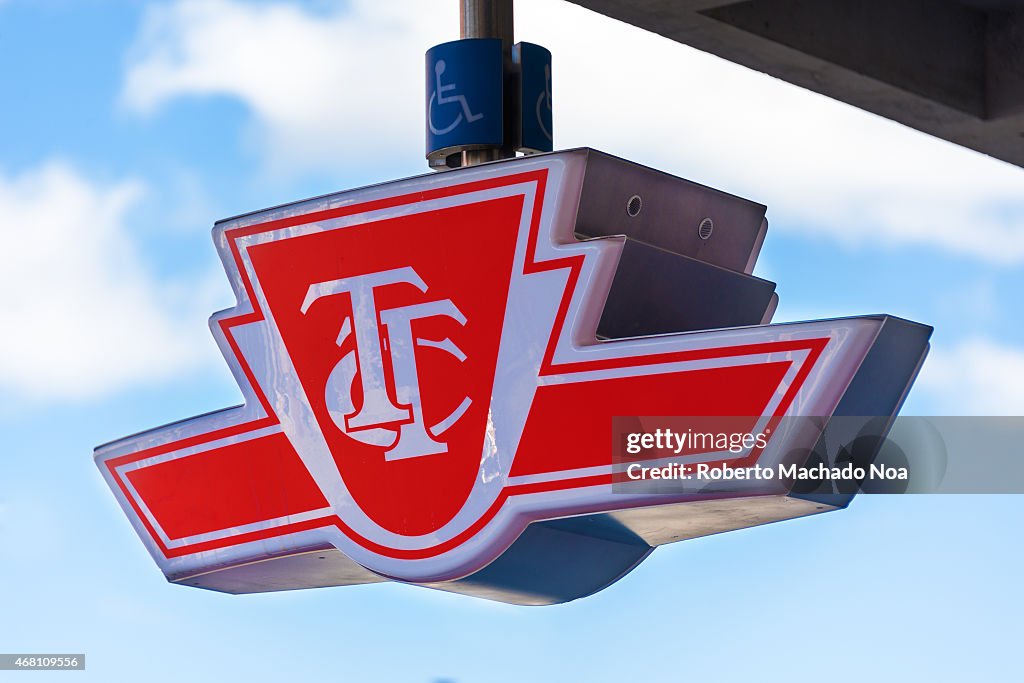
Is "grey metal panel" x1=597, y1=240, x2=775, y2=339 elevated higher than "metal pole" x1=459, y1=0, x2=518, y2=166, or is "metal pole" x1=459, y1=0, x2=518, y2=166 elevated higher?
"metal pole" x1=459, y1=0, x2=518, y2=166

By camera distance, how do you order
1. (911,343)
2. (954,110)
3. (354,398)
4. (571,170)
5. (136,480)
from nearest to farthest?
(911,343), (571,170), (354,398), (136,480), (954,110)

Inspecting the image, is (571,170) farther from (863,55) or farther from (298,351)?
(863,55)

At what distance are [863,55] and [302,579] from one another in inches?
156

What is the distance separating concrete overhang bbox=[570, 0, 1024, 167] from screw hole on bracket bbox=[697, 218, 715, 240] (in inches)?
46.5

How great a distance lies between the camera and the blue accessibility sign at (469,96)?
9.99 metres

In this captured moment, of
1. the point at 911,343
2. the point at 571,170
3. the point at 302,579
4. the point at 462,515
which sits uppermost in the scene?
the point at 571,170

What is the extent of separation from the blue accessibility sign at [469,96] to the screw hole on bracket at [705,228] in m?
1.06

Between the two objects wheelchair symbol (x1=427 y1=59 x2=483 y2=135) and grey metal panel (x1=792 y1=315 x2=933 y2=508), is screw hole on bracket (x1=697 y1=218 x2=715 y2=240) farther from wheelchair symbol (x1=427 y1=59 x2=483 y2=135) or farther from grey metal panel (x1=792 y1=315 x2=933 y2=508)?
grey metal panel (x1=792 y1=315 x2=933 y2=508)

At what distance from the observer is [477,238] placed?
9.45 m

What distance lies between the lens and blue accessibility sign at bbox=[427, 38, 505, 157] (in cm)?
999

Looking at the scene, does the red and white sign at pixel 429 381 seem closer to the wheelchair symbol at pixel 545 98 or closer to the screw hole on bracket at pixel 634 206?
the screw hole on bracket at pixel 634 206

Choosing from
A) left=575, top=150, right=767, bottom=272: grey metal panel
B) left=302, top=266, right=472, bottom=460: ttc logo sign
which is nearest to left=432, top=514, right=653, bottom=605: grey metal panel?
left=302, top=266, right=472, bottom=460: ttc logo sign

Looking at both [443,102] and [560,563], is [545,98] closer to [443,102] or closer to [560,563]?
[443,102]

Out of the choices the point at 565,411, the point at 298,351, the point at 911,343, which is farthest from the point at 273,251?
the point at 911,343
